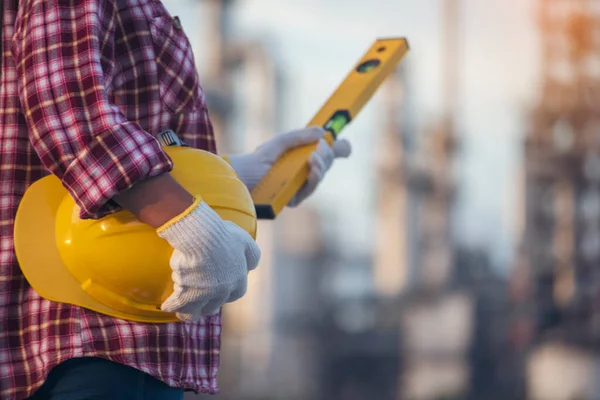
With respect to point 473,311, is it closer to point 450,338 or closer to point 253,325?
point 450,338

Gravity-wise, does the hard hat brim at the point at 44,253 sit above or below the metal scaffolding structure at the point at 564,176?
above

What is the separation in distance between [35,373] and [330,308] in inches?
1298

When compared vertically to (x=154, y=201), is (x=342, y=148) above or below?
below

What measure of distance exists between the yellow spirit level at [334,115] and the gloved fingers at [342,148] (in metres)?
0.03

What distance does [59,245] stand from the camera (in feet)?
5.81

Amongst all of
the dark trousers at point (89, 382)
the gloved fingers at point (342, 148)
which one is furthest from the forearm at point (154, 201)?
the gloved fingers at point (342, 148)

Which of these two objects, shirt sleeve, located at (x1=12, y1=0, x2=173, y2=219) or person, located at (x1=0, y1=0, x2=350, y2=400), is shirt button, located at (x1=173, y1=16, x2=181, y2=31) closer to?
person, located at (x1=0, y1=0, x2=350, y2=400)

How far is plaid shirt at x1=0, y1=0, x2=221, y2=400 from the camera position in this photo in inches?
65.6

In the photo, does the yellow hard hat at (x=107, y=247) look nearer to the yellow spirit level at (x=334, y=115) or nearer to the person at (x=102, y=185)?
the person at (x=102, y=185)

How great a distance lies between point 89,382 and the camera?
175cm

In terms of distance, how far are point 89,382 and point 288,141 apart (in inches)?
32.1

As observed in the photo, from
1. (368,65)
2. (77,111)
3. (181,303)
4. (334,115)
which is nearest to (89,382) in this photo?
(181,303)

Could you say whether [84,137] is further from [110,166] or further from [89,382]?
[89,382]

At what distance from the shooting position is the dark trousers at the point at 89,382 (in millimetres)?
1743
